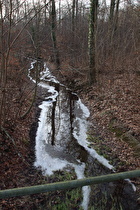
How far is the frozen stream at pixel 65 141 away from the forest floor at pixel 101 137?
15.5 inches

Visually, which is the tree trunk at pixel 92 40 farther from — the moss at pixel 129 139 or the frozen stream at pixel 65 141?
the moss at pixel 129 139

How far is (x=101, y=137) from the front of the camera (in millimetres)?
8398

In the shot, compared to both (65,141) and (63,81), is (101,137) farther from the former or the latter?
(63,81)

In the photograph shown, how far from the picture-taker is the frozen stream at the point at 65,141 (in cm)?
662

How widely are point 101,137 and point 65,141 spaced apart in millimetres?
1761

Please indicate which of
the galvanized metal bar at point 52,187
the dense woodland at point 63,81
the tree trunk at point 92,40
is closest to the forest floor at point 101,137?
the dense woodland at point 63,81

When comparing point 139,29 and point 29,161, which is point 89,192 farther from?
point 139,29

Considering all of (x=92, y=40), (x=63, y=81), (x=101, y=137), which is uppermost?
(x=92, y=40)

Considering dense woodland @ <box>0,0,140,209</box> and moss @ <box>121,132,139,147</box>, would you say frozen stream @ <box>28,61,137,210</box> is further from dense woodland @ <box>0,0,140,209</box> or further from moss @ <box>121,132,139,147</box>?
moss @ <box>121,132,139,147</box>

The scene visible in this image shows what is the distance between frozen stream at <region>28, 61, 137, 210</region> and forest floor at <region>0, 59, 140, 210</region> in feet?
1.29

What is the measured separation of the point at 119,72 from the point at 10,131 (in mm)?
10552

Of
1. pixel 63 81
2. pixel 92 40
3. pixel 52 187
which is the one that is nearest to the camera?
pixel 52 187

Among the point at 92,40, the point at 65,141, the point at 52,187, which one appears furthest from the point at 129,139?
the point at 92,40

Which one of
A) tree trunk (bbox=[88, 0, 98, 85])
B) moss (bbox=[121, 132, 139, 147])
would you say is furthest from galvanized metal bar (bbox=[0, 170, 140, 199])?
tree trunk (bbox=[88, 0, 98, 85])
